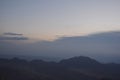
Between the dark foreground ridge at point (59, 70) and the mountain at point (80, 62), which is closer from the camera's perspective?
the dark foreground ridge at point (59, 70)

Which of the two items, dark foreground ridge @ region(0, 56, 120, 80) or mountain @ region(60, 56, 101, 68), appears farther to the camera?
mountain @ region(60, 56, 101, 68)

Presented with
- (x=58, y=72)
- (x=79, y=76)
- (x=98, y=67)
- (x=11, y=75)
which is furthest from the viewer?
(x=98, y=67)

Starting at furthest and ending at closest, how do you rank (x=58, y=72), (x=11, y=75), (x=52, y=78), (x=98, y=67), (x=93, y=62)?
(x=93, y=62) < (x=98, y=67) < (x=58, y=72) < (x=52, y=78) < (x=11, y=75)

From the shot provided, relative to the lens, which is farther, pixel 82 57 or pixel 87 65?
pixel 82 57

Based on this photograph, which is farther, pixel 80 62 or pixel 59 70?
pixel 80 62

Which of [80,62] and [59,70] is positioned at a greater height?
[80,62]

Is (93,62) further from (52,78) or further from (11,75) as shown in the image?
(11,75)

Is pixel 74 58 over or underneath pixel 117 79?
over

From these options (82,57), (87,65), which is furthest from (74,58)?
(87,65)
